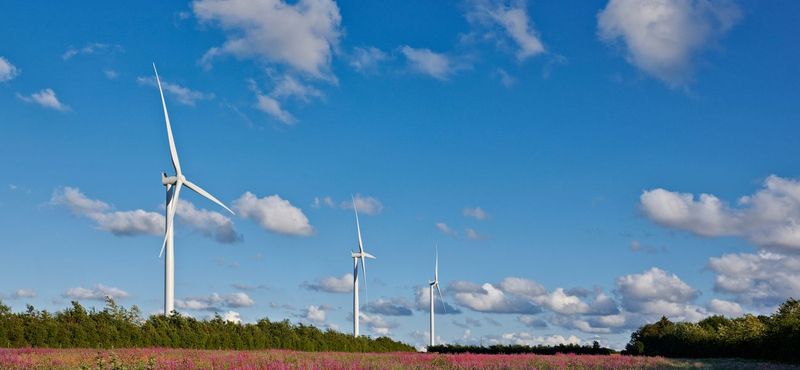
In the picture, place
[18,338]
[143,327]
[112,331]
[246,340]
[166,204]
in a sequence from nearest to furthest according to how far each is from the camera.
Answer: [18,338]
[112,331]
[143,327]
[166,204]
[246,340]

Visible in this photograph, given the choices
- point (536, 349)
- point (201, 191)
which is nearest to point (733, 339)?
point (536, 349)

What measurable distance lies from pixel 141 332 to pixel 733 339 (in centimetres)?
3670

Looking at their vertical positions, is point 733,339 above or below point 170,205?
below

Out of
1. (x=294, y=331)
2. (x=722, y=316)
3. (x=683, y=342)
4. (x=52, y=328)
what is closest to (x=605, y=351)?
(x=683, y=342)

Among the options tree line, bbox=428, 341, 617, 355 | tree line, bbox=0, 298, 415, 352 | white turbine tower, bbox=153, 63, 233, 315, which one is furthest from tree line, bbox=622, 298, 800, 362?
white turbine tower, bbox=153, 63, 233, 315

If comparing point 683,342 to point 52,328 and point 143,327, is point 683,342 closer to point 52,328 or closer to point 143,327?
point 143,327

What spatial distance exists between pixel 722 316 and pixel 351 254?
37959 mm

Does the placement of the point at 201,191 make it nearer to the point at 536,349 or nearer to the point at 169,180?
the point at 169,180

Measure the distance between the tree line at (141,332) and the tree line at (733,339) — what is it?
2699cm

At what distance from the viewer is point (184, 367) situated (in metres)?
14.1

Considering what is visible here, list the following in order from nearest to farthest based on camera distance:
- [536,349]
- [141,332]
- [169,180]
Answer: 1. [141,332]
2. [169,180]
3. [536,349]

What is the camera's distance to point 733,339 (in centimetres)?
4391

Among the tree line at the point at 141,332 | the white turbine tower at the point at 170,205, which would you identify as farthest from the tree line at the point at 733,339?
the white turbine tower at the point at 170,205

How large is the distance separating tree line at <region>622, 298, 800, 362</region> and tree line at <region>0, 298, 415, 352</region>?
88.5 ft
